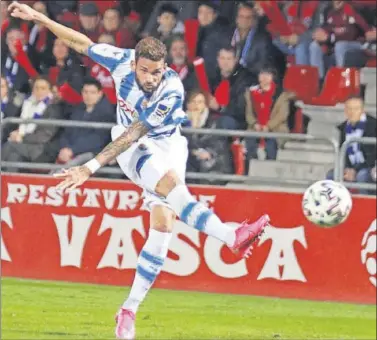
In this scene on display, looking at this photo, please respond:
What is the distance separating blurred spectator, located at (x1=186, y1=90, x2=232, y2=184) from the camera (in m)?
18.9

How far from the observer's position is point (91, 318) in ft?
54.5

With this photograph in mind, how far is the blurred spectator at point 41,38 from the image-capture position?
21.7 metres

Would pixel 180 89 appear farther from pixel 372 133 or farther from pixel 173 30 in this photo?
pixel 173 30

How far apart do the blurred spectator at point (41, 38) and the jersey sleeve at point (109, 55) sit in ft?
23.6

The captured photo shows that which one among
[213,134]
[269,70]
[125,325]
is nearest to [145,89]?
[125,325]

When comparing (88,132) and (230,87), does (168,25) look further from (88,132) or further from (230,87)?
(88,132)

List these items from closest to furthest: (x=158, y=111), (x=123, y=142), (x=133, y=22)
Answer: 1. (x=123, y=142)
2. (x=158, y=111)
3. (x=133, y=22)

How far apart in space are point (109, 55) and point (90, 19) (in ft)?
22.9

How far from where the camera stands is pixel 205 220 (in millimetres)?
14469

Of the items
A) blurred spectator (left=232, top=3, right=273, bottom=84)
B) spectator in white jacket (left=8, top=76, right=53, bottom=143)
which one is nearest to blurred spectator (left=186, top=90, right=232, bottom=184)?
blurred spectator (left=232, top=3, right=273, bottom=84)

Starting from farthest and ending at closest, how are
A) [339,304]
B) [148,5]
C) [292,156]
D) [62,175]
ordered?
[148,5]
[292,156]
[339,304]
[62,175]

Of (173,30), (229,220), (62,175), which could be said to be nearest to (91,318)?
(229,220)

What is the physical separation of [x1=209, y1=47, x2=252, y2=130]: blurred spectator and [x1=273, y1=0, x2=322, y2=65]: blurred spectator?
0.69 metres

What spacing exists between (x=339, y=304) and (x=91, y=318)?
3181mm
